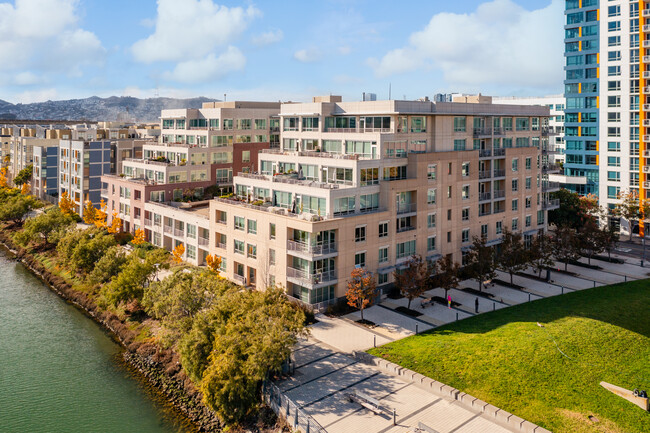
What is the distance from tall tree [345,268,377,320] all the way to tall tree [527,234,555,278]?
71.4 ft

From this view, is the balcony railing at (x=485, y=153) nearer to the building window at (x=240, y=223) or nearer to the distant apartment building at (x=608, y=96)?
the building window at (x=240, y=223)

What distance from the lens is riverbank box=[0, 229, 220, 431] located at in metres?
36.6

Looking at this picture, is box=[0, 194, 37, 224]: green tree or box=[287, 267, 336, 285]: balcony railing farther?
box=[0, 194, 37, 224]: green tree

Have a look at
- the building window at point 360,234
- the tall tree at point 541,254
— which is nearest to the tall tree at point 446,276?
the building window at point 360,234

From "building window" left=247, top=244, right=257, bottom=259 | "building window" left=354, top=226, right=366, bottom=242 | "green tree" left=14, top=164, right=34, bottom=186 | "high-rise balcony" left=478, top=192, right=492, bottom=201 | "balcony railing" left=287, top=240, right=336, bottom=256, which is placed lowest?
"building window" left=247, top=244, right=257, bottom=259

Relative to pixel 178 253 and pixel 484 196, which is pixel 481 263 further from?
pixel 178 253

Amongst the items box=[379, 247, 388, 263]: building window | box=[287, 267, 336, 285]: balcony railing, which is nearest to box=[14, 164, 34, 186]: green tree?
box=[287, 267, 336, 285]: balcony railing

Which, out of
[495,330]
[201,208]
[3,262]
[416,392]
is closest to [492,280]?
[495,330]

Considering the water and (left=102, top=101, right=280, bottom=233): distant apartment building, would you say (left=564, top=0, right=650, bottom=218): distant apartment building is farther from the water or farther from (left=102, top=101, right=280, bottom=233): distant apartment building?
the water

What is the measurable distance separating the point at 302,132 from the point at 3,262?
49944mm

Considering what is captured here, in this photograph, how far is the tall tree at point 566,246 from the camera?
61906 mm

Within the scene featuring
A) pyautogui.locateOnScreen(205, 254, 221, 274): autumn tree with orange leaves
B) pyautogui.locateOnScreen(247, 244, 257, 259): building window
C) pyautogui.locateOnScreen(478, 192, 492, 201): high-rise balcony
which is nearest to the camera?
pyautogui.locateOnScreen(247, 244, 257, 259): building window

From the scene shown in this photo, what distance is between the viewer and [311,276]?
160 feet

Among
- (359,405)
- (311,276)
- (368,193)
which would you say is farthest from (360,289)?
(359,405)
